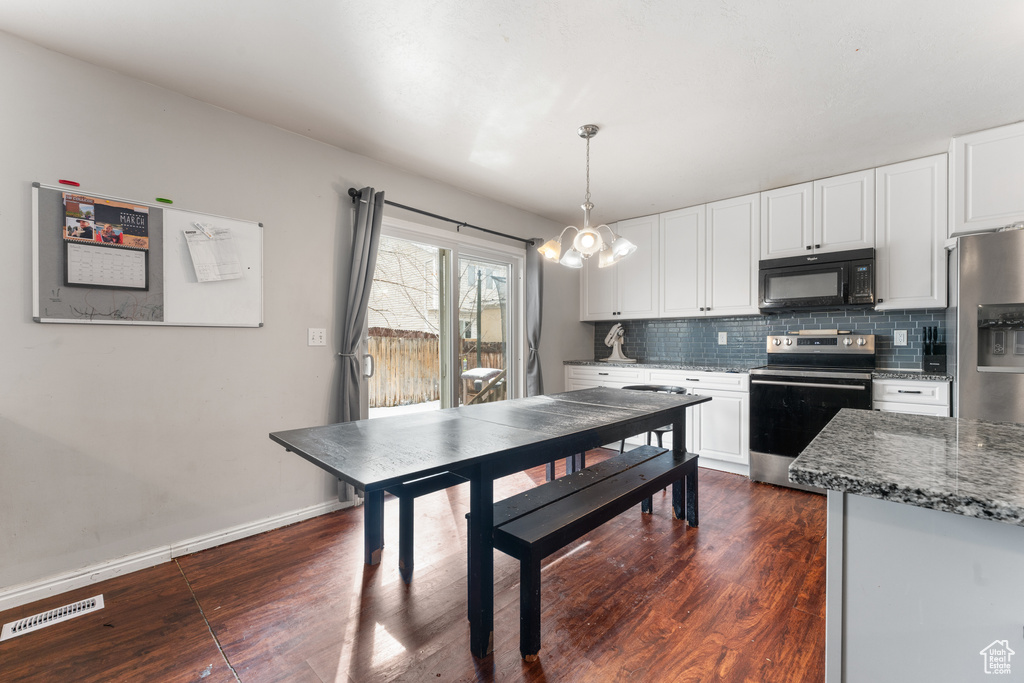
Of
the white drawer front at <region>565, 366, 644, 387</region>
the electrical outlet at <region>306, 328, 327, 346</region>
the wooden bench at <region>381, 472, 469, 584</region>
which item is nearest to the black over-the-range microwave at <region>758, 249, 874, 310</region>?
the white drawer front at <region>565, 366, 644, 387</region>

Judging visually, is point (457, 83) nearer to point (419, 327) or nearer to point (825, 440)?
point (419, 327)

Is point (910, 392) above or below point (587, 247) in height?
below

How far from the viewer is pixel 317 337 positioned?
2877mm

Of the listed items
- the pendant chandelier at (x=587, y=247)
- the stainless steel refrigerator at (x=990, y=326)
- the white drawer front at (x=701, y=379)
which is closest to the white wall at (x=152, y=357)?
the pendant chandelier at (x=587, y=247)

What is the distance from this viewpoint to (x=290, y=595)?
76.9 inches

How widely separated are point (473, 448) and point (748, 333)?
3524 mm

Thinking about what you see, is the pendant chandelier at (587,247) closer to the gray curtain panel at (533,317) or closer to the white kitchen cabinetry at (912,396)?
the gray curtain panel at (533,317)

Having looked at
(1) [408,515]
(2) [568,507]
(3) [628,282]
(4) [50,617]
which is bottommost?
(4) [50,617]

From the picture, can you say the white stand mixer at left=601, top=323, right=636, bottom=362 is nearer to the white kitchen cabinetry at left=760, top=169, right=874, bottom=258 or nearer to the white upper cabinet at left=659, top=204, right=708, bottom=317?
the white upper cabinet at left=659, top=204, right=708, bottom=317

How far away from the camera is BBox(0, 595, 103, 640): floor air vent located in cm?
173

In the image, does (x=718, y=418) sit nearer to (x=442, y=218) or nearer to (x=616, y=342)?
(x=616, y=342)

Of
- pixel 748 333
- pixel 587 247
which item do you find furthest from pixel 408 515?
pixel 748 333

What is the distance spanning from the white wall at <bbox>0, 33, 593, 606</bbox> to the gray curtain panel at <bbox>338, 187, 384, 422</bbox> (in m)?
0.10

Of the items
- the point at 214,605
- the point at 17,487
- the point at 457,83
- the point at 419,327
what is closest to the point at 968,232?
the point at 457,83
